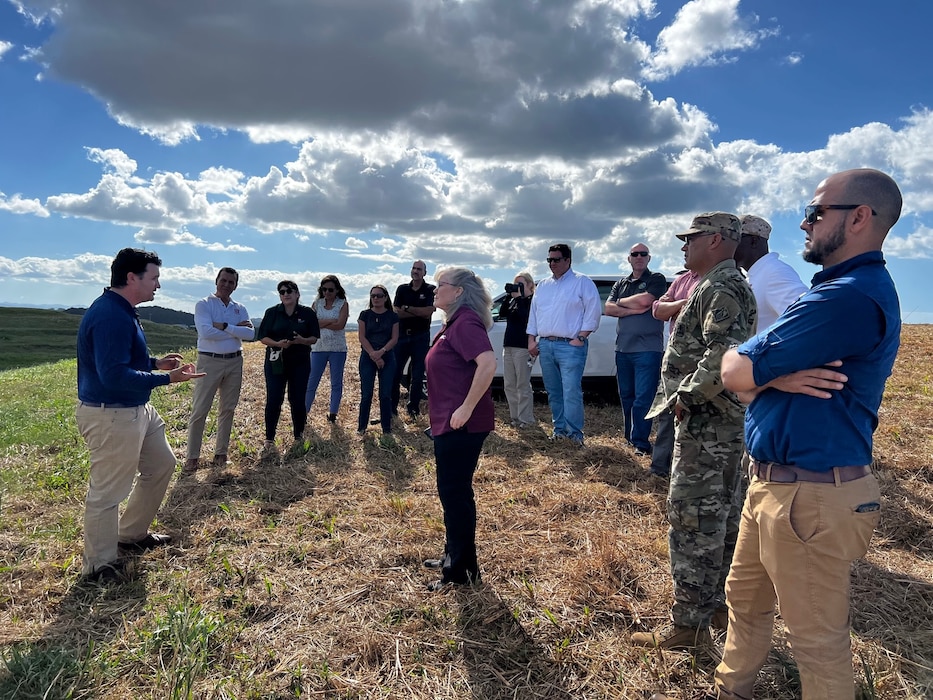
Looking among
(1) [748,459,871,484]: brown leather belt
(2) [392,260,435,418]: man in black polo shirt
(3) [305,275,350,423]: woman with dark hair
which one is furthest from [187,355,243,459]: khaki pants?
(1) [748,459,871,484]: brown leather belt

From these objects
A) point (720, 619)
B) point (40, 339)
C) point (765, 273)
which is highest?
point (765, 273)

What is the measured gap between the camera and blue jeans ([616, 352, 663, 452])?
6.00 meters

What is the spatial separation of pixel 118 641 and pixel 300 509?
6.01 feet

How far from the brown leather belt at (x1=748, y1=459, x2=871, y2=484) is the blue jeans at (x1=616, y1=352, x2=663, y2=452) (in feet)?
13.1

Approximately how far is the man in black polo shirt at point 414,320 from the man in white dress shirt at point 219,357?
2.14m

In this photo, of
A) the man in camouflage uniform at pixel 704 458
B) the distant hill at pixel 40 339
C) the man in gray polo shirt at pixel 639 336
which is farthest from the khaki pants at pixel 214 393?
the distant hill at pixel 40 339

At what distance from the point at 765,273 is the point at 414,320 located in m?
4.83

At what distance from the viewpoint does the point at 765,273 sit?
3.67 m

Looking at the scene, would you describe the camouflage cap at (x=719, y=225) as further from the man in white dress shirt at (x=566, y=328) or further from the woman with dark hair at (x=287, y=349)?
the woman with dark hair at (x=287, y=349)

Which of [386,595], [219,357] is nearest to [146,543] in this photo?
[386,595]

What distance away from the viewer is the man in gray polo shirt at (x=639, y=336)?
590 cm

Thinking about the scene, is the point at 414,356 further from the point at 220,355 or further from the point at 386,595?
the point at 386,595

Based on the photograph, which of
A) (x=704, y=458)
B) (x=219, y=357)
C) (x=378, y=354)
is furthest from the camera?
(x=378, y=354)

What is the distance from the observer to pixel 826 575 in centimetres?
187
